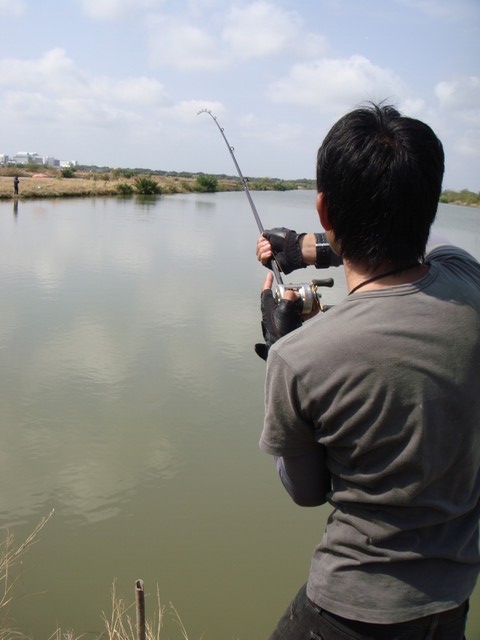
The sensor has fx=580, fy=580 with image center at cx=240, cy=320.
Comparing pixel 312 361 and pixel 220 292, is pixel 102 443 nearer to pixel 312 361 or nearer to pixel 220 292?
pixel 312 361

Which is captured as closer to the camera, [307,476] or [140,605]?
[307,476]

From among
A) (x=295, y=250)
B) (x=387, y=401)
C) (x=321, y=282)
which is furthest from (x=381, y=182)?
(x=295, y=250)

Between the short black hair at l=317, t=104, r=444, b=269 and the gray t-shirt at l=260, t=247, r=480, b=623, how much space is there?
0.07 metres

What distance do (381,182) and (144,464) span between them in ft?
10.1

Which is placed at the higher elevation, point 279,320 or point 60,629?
point 279,320

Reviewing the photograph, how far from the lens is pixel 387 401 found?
0.79 meters

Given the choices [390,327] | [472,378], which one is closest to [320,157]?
[390,327]

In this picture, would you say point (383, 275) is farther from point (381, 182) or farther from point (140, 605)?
point (140, 605)

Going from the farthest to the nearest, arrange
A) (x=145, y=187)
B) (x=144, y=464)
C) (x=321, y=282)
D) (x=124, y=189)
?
(x=145, y=187)
(x=124, y=189)
(x=144, y=464)
(x=321, y=282)

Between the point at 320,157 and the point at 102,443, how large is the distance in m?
3.25

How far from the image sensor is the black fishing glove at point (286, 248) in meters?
1.53

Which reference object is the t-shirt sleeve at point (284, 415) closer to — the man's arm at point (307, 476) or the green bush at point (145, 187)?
the man's arm at point (307, 476)

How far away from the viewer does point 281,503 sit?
10.9 ft

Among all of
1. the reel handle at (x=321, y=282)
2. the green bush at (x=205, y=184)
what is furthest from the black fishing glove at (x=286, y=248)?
the green bush at (x=205, y=184)
